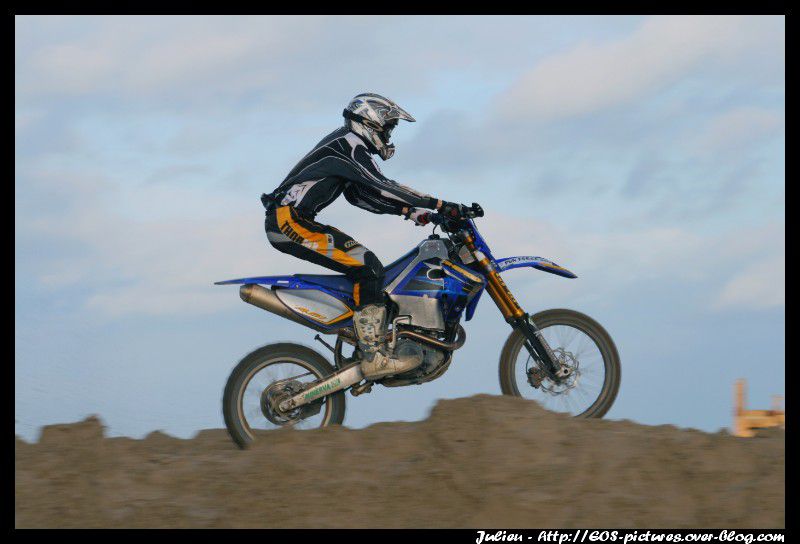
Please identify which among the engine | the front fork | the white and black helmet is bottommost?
the engine

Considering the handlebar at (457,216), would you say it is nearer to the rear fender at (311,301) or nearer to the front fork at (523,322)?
the front fork at (523,322)

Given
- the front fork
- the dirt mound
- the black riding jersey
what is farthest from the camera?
the front fork

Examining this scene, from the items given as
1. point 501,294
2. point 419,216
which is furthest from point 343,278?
point 501,294

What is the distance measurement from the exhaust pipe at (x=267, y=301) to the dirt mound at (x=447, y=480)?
1.08m

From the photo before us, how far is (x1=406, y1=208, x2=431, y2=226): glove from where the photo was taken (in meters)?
8.55

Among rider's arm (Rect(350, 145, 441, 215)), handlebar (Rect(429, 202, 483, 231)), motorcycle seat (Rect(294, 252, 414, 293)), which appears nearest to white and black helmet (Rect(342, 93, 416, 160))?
rider's arm (Rect(350, 145, 441, 215))

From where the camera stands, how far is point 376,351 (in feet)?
27.0

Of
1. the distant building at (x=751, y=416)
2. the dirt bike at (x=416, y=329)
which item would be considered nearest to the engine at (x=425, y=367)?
the dirt bike at (x=416, y=329)

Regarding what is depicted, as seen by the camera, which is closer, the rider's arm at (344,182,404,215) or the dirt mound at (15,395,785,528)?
the dirt mound at (15,395,785,528)

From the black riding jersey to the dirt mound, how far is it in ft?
6.40

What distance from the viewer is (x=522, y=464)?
23.2 feet

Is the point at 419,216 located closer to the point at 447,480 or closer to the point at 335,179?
the point at 335,179

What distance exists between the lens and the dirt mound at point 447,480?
6.89 m

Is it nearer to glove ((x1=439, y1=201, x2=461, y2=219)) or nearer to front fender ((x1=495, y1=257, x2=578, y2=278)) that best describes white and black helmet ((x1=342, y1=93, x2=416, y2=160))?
glove ((x1=439, y1=201, x2=461, y2=219))
